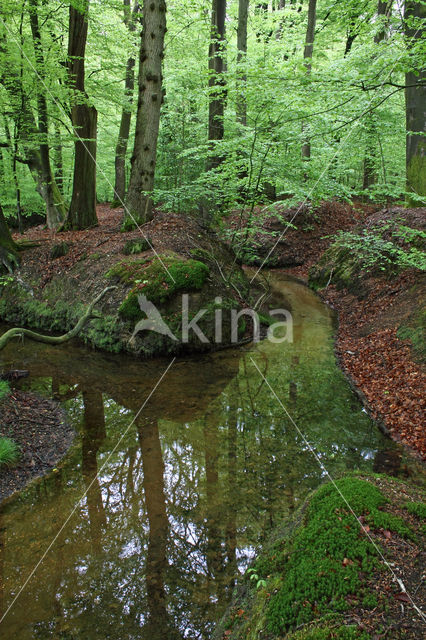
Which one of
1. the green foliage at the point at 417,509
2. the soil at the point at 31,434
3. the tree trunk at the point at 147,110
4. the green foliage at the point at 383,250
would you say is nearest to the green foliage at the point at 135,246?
the tree trunk at the point at 147,110

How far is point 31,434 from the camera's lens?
5.00m

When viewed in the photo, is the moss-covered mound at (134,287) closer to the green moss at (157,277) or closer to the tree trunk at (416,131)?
the green moss at (157,277)

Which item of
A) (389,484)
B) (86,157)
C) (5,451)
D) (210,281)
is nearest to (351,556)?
(389,484)

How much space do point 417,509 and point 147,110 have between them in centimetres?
946

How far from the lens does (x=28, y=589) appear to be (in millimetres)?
3029

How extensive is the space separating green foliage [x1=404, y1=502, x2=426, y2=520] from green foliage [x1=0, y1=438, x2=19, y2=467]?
13.3ft

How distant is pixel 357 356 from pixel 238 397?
2615 mm

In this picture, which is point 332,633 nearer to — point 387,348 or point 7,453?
point 7,453

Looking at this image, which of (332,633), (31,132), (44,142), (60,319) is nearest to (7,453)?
(332,633)

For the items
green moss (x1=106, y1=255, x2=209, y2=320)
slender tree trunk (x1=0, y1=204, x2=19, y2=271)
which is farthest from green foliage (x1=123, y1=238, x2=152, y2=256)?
slender tree trunk (x1=0, y1=204, x2=19, y2=271)

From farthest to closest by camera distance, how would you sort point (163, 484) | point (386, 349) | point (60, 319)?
point (60, 319), point (386, 349), point (163, 484)

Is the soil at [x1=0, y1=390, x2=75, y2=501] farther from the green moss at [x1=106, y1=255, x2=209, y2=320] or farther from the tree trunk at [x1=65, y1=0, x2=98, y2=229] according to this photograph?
the tree trunk at [x1=65, y1=0, x2=98, y2=229]

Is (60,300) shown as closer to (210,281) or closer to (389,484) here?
(210,281)

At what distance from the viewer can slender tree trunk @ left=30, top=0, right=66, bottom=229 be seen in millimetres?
8992
